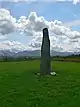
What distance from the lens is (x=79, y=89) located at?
22.5 meters

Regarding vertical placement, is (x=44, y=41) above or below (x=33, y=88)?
above

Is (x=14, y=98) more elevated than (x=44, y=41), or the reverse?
(x=44, y=41)

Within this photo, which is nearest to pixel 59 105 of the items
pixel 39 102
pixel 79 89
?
pixel 39 102

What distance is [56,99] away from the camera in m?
18.3

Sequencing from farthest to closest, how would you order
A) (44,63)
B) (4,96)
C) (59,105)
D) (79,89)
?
(44,63) < (79,89) < (4,96) < (59,105)

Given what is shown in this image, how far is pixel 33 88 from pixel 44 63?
36.9 feet

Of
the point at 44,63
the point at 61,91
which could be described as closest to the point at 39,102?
the point at 61,91

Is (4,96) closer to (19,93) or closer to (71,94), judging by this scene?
(19,93)

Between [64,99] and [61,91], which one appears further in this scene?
[61,91]

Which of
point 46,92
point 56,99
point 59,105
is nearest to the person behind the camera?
point 59,105

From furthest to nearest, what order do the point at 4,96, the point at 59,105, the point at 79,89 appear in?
the point at 79,89 → the point at 4,96 → the point at 59,105

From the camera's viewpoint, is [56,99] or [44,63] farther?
[44,63]

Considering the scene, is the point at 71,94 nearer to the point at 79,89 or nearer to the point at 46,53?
the point at 79,89

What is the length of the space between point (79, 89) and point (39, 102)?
5975 millimetres
